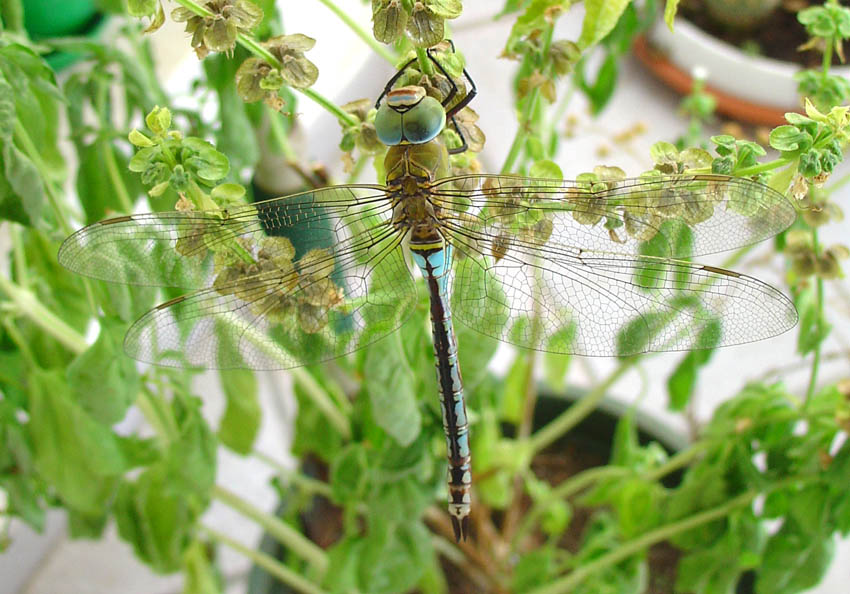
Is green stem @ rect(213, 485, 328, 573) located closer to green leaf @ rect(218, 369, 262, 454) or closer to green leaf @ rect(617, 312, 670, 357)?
green leaf @ rect(218, 369, 262, 454)

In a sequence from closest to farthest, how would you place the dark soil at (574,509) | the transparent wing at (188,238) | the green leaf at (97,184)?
the transparent wing at (188,238)
the green leaf at (97,184)
the dark soil at (574,509)

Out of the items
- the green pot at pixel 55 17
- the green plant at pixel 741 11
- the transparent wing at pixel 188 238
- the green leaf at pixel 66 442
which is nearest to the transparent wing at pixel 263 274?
the transparent wing at pixel 188 238

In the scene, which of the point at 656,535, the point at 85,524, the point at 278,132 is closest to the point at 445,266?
the point at 278,132

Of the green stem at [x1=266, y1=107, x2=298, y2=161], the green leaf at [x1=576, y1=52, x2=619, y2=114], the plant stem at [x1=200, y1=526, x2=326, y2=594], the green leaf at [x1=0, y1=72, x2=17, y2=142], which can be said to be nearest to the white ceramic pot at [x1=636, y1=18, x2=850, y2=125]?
the green leaf at [x1=576, y1=52, x2=619, y2=114]

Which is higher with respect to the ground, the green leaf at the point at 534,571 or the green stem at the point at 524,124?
the green stem at the point at 524,124

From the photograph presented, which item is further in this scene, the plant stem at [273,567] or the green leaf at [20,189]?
the plant stem at [273,567]

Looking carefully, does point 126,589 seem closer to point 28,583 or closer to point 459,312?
point 28,583

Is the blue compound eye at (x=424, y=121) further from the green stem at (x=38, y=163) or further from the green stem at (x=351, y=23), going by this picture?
the green stem at (x=38, y=163)
